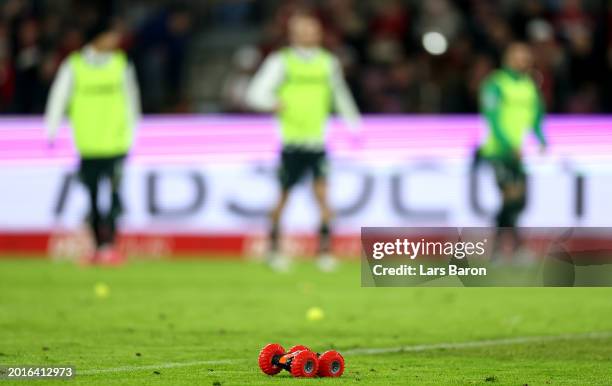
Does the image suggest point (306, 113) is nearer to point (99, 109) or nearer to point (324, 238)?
point (324, 238)

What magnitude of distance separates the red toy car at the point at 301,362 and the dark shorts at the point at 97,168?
8.64 metres

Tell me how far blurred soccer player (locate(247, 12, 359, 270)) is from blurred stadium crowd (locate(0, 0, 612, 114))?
9.57 ft

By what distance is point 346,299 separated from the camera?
12.2 meters

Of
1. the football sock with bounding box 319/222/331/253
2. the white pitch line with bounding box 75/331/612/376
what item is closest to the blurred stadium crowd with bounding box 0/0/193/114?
the football sock with bounding box 319/222/331/253

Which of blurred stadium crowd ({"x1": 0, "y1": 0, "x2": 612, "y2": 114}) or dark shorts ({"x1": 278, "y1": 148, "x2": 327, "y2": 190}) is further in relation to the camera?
blurred stadium crowd ({"x1": 0, "y1": 0, "x2": 612, "y2": 114})

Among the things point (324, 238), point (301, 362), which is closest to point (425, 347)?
point (301, 362)

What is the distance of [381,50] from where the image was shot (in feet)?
63.6

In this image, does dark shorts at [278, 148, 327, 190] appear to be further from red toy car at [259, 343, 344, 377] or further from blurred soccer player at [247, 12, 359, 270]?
red toy car at [259, 343, 344, 377]

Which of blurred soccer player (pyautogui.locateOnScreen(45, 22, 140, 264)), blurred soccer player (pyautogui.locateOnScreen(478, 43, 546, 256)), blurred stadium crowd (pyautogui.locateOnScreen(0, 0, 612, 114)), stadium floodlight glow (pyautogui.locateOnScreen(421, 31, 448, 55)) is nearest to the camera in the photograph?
blurred soccer player (pyautogui.locateOnScreen(478, 43, 546, 256))

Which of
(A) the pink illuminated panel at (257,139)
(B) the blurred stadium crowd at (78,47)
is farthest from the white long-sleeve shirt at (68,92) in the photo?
(B) the blurred stadium crowd at (78,47)

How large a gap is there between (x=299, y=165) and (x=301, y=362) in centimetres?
859

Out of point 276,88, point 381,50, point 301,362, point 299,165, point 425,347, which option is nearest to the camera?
point 301,362

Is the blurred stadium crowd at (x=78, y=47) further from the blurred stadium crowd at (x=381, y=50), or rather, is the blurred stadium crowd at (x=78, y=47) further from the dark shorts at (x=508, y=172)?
the dark shorts at (x=508, y=172)

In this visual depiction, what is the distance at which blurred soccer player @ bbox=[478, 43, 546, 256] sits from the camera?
15.4 metres
